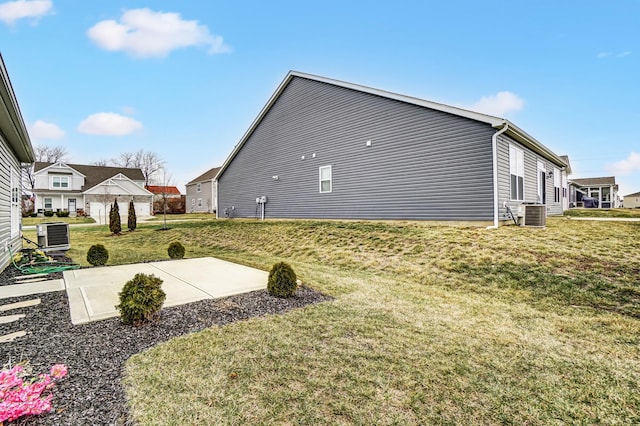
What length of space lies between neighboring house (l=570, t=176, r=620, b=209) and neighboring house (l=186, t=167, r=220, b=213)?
36.9 metres

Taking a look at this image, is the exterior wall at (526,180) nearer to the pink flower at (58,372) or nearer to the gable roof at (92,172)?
the pink flower at (58,372)

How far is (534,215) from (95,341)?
441 inches

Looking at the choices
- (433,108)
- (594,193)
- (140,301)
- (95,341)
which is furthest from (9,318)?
(594,193)

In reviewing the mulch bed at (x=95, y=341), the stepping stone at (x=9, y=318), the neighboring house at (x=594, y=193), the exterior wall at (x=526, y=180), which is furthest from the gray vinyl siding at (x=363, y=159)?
the neighboring house at (x=594, y=193)

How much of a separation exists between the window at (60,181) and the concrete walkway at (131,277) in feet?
109

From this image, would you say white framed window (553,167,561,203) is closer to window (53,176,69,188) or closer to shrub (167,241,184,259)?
shrub (167,241,184,259)

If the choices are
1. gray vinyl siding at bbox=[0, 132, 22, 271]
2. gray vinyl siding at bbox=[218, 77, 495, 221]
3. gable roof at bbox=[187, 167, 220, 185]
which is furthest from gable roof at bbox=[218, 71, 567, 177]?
gable roof at bbox=[187, 167, 220, 185]

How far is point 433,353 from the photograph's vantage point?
10.2 ft

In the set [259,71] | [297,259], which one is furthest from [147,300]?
[259,71]

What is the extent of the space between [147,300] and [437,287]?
4854 millimetres

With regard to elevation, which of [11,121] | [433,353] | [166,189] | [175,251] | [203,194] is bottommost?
[433,353]

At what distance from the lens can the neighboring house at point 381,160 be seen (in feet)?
31.4

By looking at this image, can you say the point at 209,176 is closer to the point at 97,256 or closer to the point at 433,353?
the point at 97,256

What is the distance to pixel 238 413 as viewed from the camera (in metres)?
2.15
